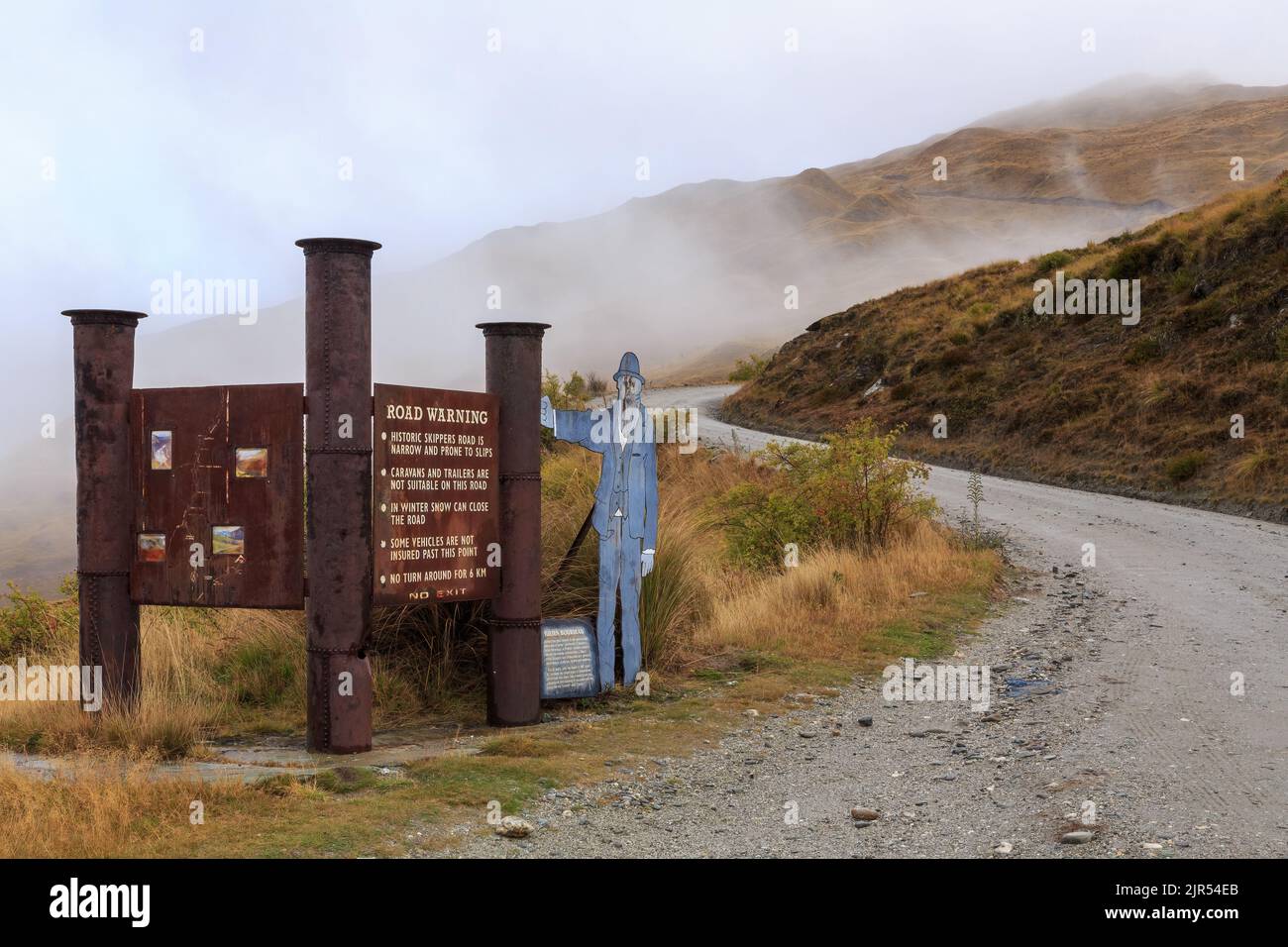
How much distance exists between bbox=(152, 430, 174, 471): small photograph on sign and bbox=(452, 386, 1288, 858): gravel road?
3.53 m

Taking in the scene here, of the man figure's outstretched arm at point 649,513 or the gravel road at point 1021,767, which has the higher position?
the man figure's outstretched arm at point 649,513

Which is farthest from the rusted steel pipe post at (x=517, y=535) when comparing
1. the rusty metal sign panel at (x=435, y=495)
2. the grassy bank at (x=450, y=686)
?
the grassy bank at (x=450, y=686)

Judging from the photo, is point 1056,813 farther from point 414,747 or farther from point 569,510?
point 569,510

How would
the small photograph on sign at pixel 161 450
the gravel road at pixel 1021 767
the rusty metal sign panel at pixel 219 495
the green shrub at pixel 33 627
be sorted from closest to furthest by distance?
the gravel road at pixel 1021 767 < the rusty metal sign panel at pixel 219 495 < the small photograph on sign at pixel 161 450 < the green shrub at pixel 33 627

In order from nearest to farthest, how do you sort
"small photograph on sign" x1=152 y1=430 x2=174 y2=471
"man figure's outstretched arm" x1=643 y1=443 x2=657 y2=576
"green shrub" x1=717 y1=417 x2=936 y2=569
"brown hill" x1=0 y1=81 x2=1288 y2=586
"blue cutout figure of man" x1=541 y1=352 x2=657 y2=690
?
"small photograph on sign" x1=152 y1=430 x2=174 y2=471, "blue cutout figure of man" x1=541 y1=352 x2=657 y2=690, "man figure's outstretched arm" x1=643 y1=443 x2=657 y2=576, "green shrub" x1=717 y1=417 x2=936 y2=569, "brown hill" x1=0 y1=81 x2=1288 y2=586

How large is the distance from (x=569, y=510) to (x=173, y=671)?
11.7ft

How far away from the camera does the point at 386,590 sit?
7473 mm

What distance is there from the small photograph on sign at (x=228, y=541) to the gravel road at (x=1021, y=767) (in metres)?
2.73

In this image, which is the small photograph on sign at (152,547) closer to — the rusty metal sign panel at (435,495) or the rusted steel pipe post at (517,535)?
the rusty metal sign panel at (435,495)

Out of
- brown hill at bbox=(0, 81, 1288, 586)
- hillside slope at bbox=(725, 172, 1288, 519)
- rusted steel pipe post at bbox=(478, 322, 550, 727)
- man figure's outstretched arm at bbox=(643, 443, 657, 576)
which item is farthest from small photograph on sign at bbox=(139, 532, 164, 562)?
brown hill at bbox=(0, 81, 1288, 586)

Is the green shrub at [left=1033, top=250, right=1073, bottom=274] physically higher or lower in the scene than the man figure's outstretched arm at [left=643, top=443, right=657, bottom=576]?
higher

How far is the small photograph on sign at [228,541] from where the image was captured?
756cm

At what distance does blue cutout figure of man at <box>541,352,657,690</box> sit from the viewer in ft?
29.4

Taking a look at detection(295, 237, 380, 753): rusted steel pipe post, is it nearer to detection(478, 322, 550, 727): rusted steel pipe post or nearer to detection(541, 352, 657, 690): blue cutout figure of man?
detection(478, 322, 550, 727): rusted steel pipe post
